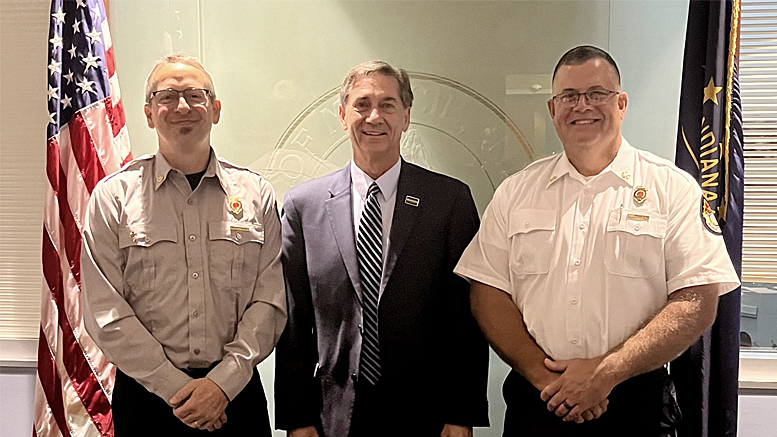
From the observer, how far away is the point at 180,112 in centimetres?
204

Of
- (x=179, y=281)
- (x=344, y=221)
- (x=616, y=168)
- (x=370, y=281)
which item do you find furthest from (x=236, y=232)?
(x=616, y=168)

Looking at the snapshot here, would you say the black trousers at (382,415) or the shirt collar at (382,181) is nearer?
the black trousers at (382,415)

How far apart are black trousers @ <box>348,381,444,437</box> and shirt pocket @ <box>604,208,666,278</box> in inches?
30.4

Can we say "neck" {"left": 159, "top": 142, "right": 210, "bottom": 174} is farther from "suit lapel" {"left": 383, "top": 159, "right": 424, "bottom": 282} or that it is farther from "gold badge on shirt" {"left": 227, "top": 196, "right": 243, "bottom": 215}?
"suit lapel" {"left": 383, "top": 159, "right": 424, "bottom": 282}

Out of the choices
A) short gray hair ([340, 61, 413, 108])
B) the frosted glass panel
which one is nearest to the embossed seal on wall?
the frosted glass panel

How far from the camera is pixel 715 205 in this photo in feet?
7.72

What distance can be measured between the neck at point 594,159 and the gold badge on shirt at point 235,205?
108cm

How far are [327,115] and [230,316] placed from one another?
1136 mm

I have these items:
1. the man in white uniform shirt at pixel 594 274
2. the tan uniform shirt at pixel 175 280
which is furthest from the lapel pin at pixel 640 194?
the tan uniform shirt at pixel 175 280

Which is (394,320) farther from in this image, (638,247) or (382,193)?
(638,247)

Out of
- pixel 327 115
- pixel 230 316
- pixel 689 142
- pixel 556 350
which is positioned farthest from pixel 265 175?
pixel 689 142

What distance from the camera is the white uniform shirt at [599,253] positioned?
78.4 inches

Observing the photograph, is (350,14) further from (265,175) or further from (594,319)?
(594,319)

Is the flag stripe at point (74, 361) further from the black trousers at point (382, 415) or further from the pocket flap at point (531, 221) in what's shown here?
the pocket flap at point (531, 221)
